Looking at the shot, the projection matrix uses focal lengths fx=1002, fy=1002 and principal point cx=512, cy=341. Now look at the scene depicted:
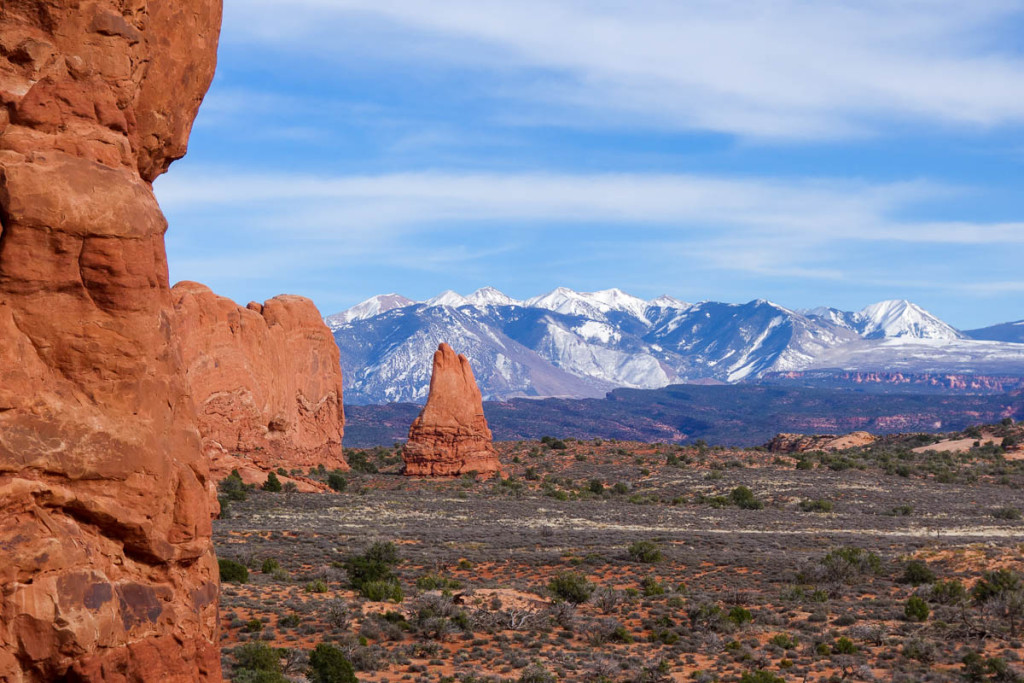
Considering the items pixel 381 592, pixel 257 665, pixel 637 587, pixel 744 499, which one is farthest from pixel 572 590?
pixel 744 499

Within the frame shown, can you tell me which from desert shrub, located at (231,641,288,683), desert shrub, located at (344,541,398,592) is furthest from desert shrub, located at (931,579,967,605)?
desert shrub, located at (231,641,288,683)

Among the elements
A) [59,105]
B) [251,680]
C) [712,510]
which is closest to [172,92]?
[59,105]

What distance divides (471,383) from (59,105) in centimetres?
6266

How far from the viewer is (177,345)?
988cm

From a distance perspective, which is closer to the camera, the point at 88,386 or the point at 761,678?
the point at 88,386

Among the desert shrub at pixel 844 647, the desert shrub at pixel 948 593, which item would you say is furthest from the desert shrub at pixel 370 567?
the desert shrub at pixel 948 593

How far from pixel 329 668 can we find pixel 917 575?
65.6 feet

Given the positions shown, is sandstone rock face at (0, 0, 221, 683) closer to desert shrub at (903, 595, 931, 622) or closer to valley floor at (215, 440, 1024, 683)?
valley floor at (215, 440, 1024, 683)

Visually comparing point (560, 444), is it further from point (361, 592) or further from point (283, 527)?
point (361, 592)

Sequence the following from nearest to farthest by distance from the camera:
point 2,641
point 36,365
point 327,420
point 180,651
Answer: point 2,641 < point 36,365 < point 180,651 < point 327,420

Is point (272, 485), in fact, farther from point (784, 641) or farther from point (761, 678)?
point (761, 678)

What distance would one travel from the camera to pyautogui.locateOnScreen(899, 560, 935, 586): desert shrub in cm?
3047

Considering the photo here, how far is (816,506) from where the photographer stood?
56.8 m

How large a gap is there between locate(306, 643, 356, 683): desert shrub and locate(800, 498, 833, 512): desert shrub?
42.5 m
